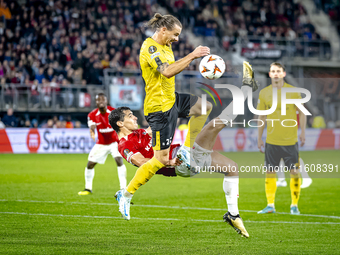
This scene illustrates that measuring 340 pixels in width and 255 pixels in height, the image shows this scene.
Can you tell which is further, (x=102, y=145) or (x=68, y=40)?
(x=68, y=40)

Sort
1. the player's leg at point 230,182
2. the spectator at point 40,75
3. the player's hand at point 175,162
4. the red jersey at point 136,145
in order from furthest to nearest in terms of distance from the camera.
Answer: the spectator at point 40,75, the red jersey at point 136,145, the player's hand at point 175,162, the player's leg at point 230,182

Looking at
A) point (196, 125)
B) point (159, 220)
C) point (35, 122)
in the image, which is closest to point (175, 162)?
point (196, 125)

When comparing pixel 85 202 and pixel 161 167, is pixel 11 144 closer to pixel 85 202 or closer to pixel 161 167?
pixel 85 202

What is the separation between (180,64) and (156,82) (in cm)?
61

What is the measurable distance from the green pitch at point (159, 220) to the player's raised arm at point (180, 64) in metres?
2.01

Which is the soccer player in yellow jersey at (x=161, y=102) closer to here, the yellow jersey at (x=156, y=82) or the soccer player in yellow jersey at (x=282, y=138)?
the yellow jersey at (x=156, y=82)

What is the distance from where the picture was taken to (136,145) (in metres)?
6.69

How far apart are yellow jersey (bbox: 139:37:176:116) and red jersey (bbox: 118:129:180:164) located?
65 centimetres

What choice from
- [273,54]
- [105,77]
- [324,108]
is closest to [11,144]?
[105,77]

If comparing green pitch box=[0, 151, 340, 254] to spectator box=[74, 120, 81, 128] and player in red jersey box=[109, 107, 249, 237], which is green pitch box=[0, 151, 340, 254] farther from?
spectator box=[74, 120, 81, 128]

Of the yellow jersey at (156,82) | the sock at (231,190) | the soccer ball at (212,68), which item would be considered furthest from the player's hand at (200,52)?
the sock at (231,190)

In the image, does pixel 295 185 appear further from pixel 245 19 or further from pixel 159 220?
pixel 245 19

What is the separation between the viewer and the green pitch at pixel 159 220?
18.7 ft

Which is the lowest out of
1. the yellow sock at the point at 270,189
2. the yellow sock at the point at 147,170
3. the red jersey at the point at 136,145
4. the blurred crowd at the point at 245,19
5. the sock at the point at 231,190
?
the yellow sock at the point at 270,189
